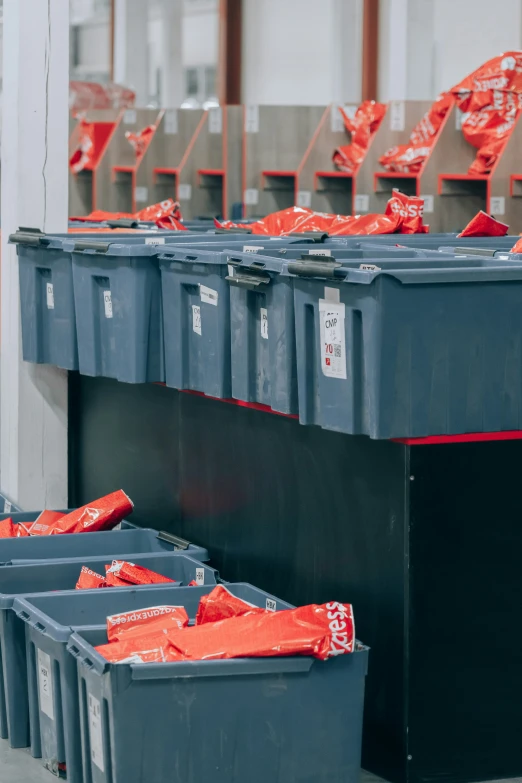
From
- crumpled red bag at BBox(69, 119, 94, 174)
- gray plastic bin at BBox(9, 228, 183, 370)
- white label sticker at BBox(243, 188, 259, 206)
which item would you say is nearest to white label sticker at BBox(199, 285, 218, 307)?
gray plastic bin at BBox(9, 228, 183, 370)

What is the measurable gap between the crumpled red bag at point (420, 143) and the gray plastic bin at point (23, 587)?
4686 millimetres

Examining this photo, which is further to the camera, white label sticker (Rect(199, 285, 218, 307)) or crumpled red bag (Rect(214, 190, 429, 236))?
crumpled red bag (Rect(214, 190, 429, 236))

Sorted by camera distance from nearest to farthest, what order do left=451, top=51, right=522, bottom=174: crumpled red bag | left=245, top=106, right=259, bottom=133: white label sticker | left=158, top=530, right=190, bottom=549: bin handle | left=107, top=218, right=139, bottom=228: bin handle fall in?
left=158, top=530, right=190, bottom=549: bin handle < left=107, top=218, right=139, bottom=228: bin handle < left=451, top=51, right=522, bottom=174: crumpled red bag < left=245, top=106, right=259, bottom=133: white label sticker

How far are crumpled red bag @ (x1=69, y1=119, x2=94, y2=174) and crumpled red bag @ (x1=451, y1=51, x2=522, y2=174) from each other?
3676 millimetres

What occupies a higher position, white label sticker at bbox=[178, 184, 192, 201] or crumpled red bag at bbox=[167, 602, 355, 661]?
white label sticker at bbox=[178, 184, 192, 201]

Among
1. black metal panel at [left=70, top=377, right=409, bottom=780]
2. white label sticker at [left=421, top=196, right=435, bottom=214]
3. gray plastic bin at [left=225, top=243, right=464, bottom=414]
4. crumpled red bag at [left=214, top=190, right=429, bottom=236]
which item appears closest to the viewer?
black metal panel at [left=70, top=377, right=409, bottom=780]

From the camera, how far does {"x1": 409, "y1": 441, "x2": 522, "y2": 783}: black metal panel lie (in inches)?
121

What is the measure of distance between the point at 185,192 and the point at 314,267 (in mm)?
6752

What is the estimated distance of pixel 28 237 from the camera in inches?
177

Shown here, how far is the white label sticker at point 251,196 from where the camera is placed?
927cm

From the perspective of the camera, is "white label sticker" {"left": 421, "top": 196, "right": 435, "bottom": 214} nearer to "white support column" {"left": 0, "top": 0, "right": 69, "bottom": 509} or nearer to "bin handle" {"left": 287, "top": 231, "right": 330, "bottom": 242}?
"bin handle" {"left": 287, "top": 231, "right": 330, "bottom": 242}

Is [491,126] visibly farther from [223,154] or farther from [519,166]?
[223,154]

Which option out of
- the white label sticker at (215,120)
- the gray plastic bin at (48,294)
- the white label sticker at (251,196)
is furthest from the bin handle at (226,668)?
the white label sticker at (215,120)

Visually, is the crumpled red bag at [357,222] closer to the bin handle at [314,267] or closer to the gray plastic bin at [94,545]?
the gray plastic bin at [94,545]
